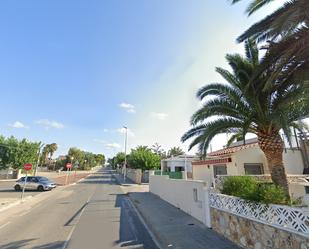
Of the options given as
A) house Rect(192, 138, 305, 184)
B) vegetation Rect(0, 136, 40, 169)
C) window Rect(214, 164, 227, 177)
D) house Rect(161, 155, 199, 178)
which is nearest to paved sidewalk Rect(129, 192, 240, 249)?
house Rect(192, 138, 305, 184)

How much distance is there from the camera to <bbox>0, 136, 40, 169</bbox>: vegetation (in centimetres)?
4362

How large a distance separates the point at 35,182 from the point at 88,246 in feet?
75.8

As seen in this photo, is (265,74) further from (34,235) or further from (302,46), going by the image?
(34,235)

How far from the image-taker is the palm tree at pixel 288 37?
5840 mm

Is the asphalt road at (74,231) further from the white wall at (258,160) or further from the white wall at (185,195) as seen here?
the white wall at (258,160)

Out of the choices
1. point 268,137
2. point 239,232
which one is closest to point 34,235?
point 239,232

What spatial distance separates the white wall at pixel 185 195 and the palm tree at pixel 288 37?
5461mm

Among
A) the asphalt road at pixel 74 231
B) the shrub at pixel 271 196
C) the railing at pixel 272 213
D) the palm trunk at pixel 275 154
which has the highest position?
the palm trunk at pixel 275 154

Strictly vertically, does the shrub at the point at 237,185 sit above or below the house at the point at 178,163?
below

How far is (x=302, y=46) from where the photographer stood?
6504 millimetres

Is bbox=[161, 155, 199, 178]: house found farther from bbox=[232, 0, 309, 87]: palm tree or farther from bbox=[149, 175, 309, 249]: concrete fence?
bbox=[232, 0, 309, 87]: palm tree

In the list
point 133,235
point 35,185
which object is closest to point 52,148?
point 35,185

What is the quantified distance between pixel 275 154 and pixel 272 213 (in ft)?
10.6

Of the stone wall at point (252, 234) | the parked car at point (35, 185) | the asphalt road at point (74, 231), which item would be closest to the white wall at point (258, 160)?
the asphalt road at point (74, 231)
